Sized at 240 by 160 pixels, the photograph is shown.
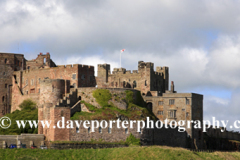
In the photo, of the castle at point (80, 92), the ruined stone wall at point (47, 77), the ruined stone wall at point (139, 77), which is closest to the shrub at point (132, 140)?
the castle at point (80, 92)

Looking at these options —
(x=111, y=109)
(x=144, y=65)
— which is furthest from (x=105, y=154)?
(x=144, y=65)

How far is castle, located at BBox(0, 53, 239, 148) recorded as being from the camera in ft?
315

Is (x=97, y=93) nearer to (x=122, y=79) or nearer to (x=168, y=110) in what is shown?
(x=168, y=110)

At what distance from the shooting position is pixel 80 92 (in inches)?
3989

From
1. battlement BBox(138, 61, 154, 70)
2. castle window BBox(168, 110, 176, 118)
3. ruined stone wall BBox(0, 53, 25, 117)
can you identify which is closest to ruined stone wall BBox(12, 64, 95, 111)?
ruined stone wall BBox(0, 53, 25, 117)

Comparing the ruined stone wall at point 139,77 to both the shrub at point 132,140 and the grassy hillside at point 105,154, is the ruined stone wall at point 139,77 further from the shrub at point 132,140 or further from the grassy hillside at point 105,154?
the grassy hillside at point 105,154

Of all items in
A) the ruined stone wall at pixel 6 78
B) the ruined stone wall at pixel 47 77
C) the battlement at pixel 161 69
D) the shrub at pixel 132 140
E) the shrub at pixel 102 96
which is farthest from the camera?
the battlement at pixel 161 69

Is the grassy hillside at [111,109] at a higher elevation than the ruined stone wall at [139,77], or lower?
lower

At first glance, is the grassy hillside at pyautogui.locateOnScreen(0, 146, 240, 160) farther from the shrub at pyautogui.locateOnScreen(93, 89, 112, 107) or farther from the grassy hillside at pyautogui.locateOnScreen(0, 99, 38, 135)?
the grassy hillside at pyautogui.locateOnScreen(0, 99, 38, 135)

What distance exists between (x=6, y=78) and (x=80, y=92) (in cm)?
3058

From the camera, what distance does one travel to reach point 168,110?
374 ft

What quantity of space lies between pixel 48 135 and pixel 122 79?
1602 inches

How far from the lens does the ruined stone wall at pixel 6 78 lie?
124688 millimetres

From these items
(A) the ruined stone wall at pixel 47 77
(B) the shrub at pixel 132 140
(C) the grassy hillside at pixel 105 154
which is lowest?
(C) the grassy hillside at pixel 105 154
